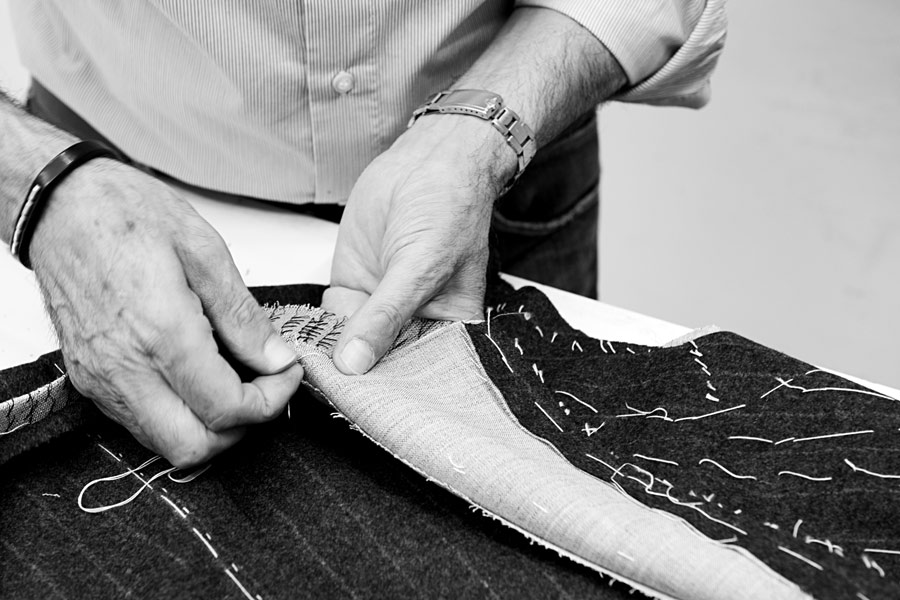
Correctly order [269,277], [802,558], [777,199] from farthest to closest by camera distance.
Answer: [777,199]
[269,277]
[802,558]

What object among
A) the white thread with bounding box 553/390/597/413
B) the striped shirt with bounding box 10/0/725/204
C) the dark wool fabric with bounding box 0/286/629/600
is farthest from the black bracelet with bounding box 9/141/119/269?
the white thread with bounding box 553/390/597/413

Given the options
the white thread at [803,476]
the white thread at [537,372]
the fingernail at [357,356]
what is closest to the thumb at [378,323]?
the fingernail at [357,356]

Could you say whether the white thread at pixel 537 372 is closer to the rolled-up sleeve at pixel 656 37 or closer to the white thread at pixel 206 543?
the white thread at pixel 206 543

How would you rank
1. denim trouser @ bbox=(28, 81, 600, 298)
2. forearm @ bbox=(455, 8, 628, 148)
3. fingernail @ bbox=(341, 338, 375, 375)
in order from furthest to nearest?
denim trouser @ bbox=(28, 81, 600, 298) → forearm @ bbox=(455, 8, 628, 148) → fingernail @ bbox=(341, 338, 375, 375)

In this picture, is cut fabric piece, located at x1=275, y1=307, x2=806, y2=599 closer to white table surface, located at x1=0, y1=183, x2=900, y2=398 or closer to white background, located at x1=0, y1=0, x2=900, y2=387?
white table surface, located at x1=0, y1=183, x2=900, y2=398

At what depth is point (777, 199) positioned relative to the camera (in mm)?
2607

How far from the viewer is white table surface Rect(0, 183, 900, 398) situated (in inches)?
36.0

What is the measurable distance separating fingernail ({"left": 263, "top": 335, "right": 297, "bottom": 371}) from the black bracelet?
24 centimetres

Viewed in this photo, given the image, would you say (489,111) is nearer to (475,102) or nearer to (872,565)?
(475,102)

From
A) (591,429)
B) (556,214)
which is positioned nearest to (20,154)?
(591,429)

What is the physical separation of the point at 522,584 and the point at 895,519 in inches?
10.3

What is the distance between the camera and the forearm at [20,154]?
0.77 metres

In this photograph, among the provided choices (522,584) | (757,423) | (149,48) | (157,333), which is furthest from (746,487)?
(149,48)

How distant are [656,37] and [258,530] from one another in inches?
30.2
